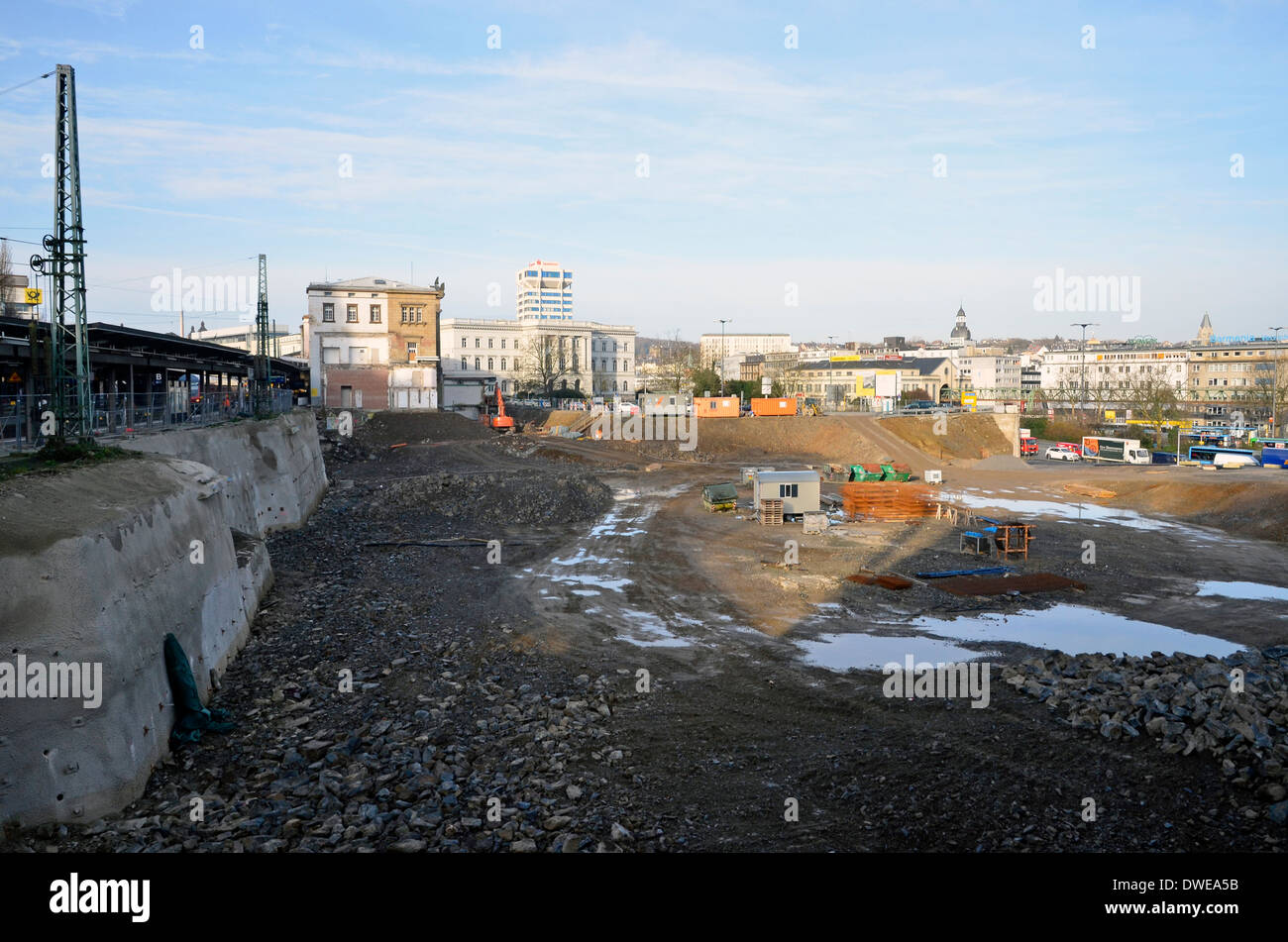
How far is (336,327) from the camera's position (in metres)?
76.7

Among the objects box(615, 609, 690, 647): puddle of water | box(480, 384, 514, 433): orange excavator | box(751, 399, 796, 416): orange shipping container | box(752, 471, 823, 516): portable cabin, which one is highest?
box(751, 399, 796, 416): orange shipping container

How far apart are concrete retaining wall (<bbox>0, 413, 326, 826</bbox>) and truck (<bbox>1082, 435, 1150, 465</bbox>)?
63.1m

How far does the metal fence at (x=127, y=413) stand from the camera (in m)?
19.3

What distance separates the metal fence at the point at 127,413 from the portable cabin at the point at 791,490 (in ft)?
72.0

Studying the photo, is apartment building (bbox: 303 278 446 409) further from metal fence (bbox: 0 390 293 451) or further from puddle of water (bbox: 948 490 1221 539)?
puddle of water (bbox: 948 490 1221 539)

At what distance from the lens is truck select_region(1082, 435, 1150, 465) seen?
62656 mm

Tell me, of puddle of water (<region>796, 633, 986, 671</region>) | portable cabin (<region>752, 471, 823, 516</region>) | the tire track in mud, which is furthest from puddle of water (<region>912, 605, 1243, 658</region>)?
portable cabin (<region>752, 471, 823, 516</region>)

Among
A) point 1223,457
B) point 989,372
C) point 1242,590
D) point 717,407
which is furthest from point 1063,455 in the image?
point 989,372

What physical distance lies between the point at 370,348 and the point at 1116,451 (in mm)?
62525

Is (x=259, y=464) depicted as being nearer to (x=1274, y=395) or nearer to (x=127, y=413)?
(x=127, y=413)

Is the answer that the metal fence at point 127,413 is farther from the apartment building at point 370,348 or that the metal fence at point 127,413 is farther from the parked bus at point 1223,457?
the parked bus at point 1223,457
